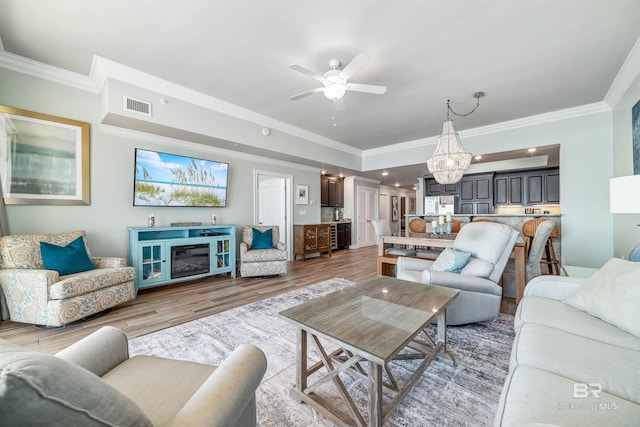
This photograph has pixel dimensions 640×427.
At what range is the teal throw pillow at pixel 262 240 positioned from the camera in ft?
14.8

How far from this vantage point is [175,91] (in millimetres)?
3346

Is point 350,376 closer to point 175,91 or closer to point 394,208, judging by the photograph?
point 175,91

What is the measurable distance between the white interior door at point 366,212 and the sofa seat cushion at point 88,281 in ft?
20.2

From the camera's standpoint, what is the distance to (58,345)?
212cm

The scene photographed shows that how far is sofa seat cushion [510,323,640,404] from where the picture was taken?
0.98m

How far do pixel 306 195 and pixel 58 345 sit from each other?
4803mm

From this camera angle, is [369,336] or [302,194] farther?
[302,194]

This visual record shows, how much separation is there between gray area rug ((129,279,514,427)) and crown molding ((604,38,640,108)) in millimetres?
2955

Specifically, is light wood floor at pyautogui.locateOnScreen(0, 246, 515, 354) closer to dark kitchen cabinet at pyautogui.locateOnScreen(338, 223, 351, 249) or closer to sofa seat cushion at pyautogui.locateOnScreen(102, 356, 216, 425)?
sofa seat cushion at pyautogui.locateOnScreen(102, 356, 216, 425)

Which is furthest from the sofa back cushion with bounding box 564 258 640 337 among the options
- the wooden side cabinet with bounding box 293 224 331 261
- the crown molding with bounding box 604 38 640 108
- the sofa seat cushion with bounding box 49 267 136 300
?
the wooden side cabinet with bounding box 293 224 331 261

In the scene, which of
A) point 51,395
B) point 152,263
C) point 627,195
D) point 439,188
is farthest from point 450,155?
point 152,263

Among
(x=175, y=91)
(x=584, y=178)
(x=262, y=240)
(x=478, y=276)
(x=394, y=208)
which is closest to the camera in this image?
(x=478, y=276)

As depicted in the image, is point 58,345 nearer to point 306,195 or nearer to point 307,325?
point 307,325

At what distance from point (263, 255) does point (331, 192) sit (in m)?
3.73
